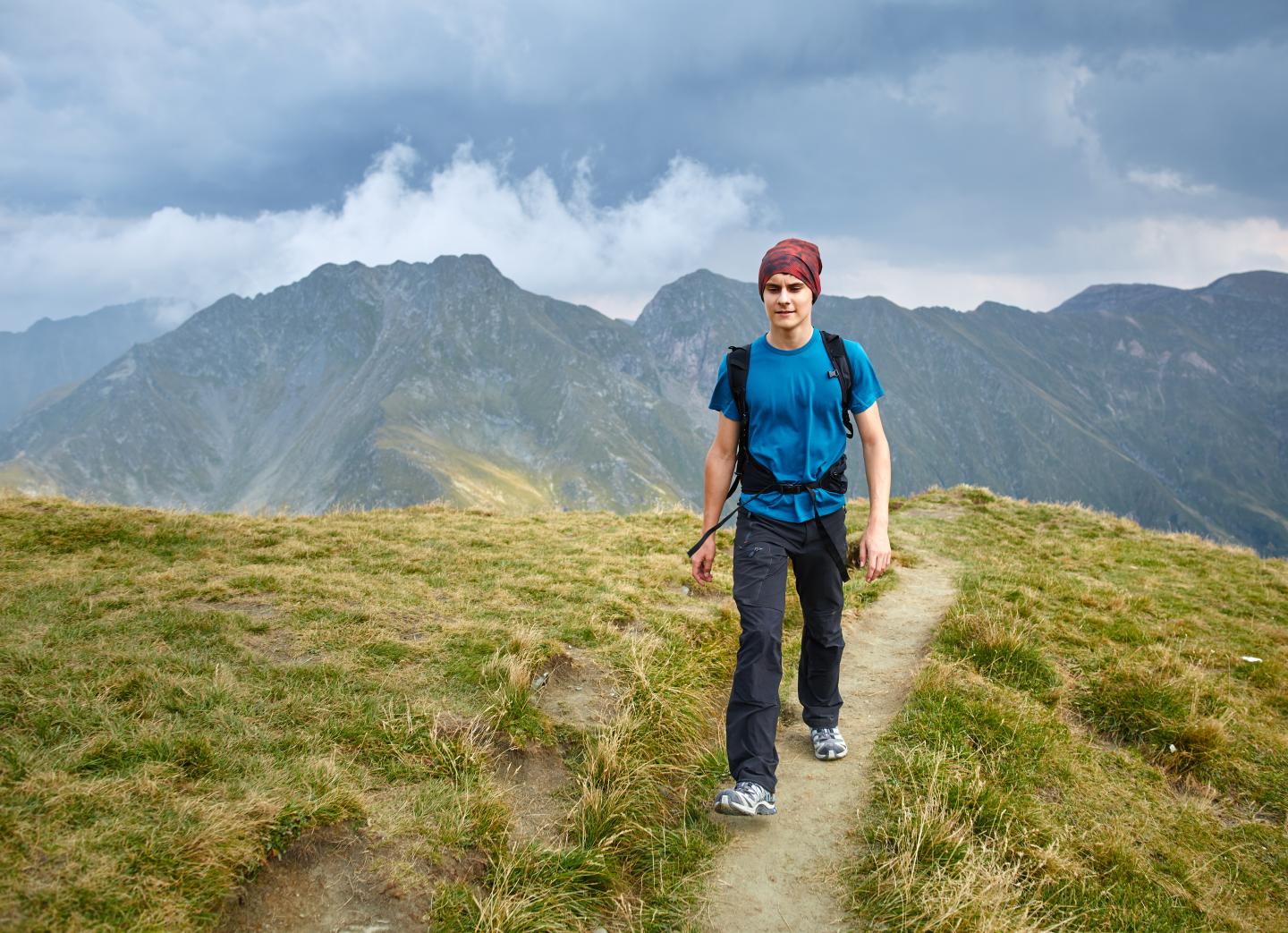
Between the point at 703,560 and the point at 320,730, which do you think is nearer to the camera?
the point at 320,730

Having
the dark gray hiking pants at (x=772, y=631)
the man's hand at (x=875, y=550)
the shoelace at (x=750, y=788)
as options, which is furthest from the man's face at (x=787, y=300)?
the shoelace at (x=750, y=788)

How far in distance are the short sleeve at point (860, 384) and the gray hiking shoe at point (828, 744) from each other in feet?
10.1

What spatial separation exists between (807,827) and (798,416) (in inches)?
131

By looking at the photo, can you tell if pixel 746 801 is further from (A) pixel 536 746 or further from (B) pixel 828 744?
(A) pixel 536 746

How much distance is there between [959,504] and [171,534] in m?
22.5

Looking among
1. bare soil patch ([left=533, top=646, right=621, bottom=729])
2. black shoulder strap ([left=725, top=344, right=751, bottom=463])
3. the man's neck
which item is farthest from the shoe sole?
the man's neck

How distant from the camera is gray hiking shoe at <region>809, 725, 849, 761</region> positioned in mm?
6445

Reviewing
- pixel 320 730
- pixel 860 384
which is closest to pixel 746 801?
pixel 320 730

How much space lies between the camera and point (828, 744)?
6473 millimetres

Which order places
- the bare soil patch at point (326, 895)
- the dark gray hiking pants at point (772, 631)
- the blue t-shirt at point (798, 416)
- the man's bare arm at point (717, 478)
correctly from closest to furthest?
1. the bare soil patch at point (326, 895)
2. the dark gray hiking pants at point (772, 631)
3. the blue t-shirt at point (798, 416)
4. the man's bare arm at point (717, 478)

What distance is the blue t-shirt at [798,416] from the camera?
236 inches

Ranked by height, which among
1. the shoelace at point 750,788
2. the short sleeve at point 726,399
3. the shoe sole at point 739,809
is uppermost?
the short sleeve at point 726,399

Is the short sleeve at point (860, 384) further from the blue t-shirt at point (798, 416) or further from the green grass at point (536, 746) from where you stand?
the green grass at point (536, 746)

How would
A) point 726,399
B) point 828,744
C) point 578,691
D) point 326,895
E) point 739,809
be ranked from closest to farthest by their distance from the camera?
point 326,895 < point 739,809 < point 726,399 < point 828,744 < point 578,691
